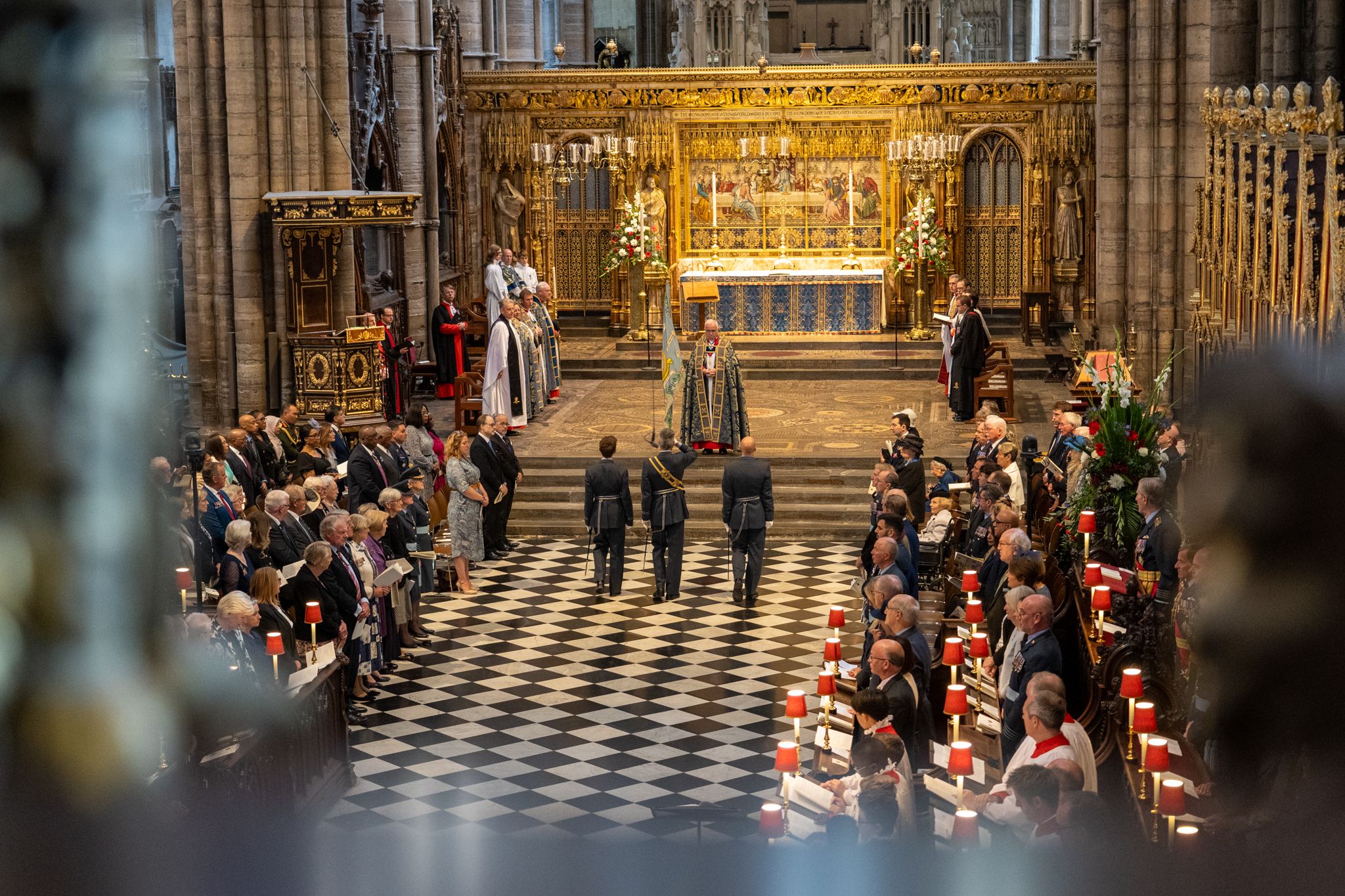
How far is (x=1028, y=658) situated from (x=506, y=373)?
474 inches

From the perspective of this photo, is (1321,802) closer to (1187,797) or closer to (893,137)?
(1187,797)

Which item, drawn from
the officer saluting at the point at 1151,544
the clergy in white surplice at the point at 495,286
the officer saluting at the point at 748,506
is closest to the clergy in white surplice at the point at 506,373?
the clergy in white surplice at the point at 495,286

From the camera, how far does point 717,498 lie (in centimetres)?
1712

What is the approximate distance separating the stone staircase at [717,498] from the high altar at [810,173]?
24.8 feet

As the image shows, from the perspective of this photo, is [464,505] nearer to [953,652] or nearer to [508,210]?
[953,652]

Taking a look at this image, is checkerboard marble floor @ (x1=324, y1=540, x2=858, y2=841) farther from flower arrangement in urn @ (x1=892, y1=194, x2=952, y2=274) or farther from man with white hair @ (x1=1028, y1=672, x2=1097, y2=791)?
flower arrangement in urn @ (x1=892, y1=194, x2=952, y2=274)

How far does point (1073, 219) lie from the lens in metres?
25.0

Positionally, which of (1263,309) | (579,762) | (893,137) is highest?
(893,137)

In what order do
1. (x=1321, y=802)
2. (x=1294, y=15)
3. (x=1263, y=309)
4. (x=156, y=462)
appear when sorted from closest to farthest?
(x=1321, y=802) < (x=156, y=462) < (x=1263, y=309) < (x=1294, y=15)

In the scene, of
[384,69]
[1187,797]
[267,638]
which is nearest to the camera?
[1187,797]

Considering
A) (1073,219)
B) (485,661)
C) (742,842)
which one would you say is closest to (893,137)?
(1073,219)

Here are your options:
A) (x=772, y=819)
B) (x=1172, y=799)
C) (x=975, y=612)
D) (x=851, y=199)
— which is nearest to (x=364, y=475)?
(x=975, y=612)

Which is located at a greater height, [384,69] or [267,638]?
[384,69]

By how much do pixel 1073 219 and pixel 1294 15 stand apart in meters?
10.9
